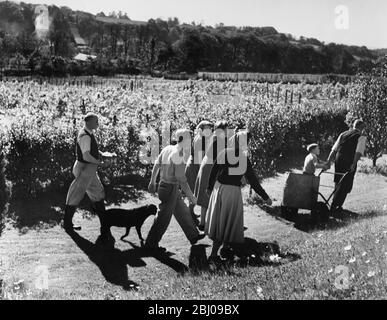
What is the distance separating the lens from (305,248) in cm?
752

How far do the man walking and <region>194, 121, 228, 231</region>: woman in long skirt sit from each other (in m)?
0.45

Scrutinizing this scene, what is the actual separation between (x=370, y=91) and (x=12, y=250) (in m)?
12.1

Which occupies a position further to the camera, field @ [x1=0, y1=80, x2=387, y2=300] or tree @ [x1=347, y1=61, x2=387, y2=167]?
tree @ [x1=347, y1=61, x2=387, y2=167]

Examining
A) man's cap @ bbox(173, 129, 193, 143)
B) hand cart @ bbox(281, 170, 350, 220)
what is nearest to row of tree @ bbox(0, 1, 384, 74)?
hand cart @ bbox(281, 170, 350, 220)

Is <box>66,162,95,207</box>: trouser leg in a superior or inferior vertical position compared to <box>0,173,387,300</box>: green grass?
superior

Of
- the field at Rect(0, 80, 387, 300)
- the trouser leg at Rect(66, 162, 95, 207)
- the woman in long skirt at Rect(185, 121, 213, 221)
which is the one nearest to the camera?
the field at Rect(0, 80, 387, 300)

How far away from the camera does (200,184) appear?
880cm

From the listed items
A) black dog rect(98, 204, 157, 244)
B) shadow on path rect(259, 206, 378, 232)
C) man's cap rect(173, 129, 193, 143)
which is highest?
man's cap rect(173, 129, 193, 143)

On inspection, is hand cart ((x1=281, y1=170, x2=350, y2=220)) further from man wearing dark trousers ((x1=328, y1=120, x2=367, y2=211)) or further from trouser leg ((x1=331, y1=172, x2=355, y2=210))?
man wearing dark trousers ((x1=328, y1=120, x2=367, y2=211))

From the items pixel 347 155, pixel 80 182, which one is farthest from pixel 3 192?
pixel 347 155

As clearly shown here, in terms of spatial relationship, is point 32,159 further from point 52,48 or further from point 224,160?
point 52,48

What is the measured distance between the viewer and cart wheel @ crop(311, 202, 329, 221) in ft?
32.2

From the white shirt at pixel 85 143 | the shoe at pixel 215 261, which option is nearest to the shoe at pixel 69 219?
the white shirt at pixel 85 143
